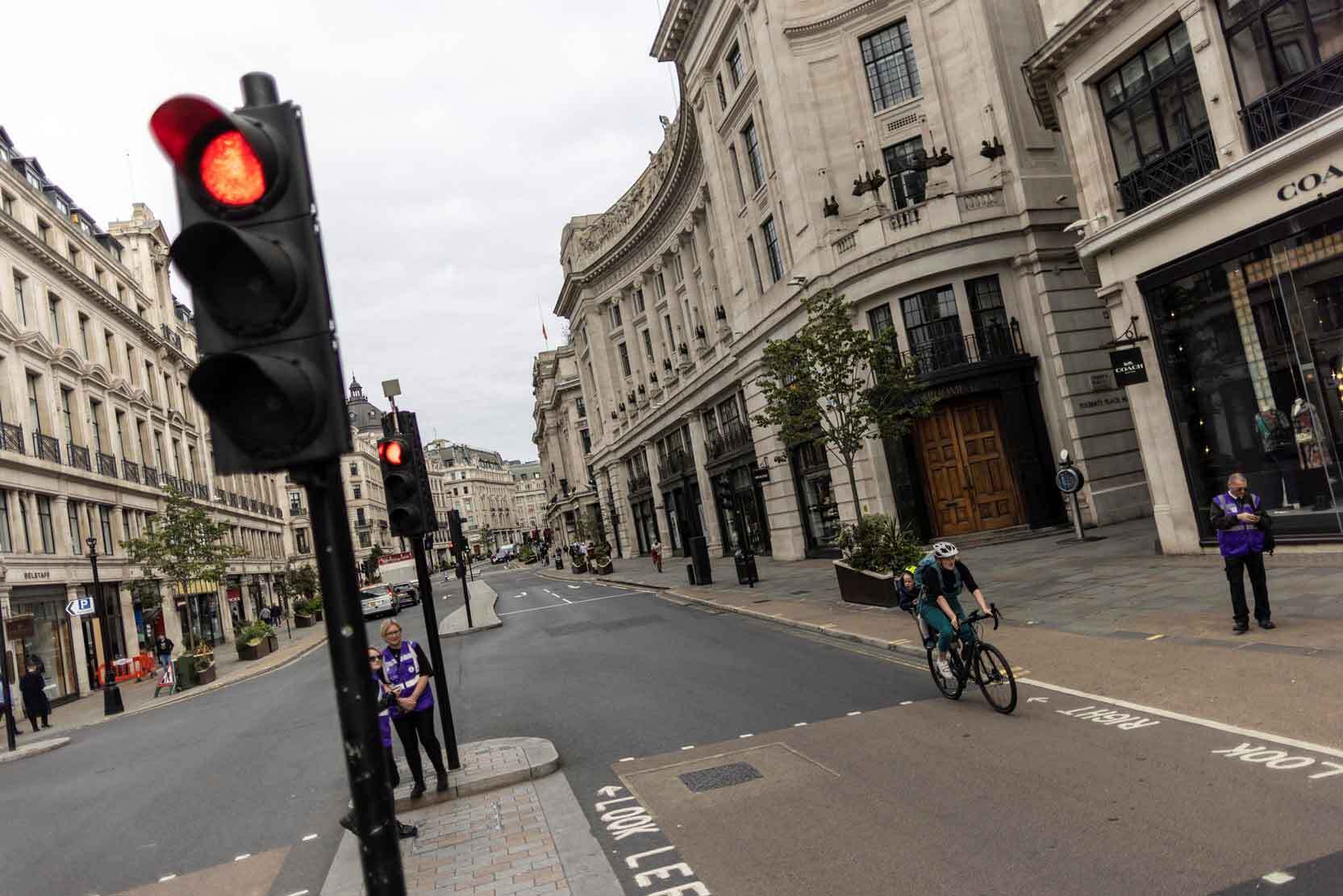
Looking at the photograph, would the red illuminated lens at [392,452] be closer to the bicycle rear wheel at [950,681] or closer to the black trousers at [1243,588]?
the bicycle rear wheel at [950,681]

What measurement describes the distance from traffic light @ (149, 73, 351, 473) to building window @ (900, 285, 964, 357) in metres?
24.5

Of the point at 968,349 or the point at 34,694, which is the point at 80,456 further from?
the point at 968,349

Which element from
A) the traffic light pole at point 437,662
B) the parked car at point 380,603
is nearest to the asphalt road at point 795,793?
the traffic light pole at point 437,662

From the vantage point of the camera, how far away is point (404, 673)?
27.3 feet

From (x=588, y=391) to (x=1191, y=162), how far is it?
5600cm

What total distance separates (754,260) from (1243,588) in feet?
82.8

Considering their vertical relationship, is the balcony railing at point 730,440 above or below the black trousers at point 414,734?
above

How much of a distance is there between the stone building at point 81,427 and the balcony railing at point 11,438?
5 centimetres

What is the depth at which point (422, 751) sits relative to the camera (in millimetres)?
11188

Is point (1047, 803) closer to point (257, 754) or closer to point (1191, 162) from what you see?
point (257, 754)

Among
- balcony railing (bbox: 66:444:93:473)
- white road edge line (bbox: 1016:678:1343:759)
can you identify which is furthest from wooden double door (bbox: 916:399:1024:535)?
balcony railing (bbox: 66:444:93:473)

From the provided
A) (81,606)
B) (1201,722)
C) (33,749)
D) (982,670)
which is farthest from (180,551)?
(1201,722)

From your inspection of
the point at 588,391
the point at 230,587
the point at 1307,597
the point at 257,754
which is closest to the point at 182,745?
the point at 257,754

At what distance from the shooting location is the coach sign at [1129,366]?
650 inches
